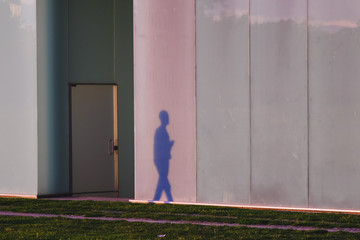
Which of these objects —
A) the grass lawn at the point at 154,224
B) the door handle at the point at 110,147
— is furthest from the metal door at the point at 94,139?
the grass lawn at the point at 154,224

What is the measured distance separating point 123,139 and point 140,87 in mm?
2912

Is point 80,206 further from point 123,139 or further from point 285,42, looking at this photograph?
point 285,42

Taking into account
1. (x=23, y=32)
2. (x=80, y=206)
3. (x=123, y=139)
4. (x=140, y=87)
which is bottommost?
(x=80, y=206)

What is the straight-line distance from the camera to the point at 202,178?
17141 millimetres

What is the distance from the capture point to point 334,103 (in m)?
15.8

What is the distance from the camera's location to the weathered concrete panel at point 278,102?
52.7 feet

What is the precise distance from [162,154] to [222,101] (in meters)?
1.84

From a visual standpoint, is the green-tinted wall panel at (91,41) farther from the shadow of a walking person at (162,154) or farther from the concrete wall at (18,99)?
the shadow of a walking person at (162,154)

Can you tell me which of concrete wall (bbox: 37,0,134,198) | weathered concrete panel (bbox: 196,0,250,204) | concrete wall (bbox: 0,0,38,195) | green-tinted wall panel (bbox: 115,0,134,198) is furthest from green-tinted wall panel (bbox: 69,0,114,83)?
weathered concrete panel (bbox: 196,0,250,204)

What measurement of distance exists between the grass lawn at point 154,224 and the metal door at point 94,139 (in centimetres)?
270

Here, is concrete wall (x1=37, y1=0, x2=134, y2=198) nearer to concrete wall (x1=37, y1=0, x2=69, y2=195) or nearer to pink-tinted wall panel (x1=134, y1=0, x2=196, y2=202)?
concrete wall (x1=37, y1=0, x2=69, y2=195)

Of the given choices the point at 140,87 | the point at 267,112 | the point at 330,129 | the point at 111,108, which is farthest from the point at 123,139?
the point at 330,129

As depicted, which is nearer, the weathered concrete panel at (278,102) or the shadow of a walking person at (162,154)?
the weathered concrete panel at (278,102)

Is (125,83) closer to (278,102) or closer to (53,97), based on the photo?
(53,97)
